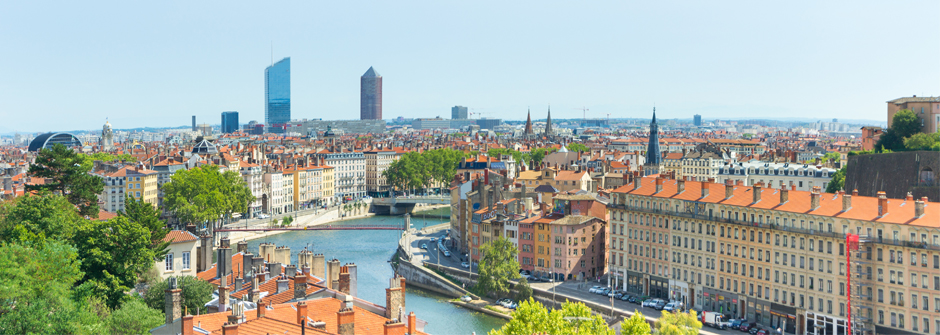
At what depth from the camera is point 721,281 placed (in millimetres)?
31188

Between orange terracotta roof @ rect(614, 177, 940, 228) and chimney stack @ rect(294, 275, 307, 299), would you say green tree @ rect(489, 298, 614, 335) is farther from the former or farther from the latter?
orange terracotta roof @ rect(614, 177, 940, 228)

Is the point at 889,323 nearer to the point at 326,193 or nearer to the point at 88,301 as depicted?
the point at 88,301

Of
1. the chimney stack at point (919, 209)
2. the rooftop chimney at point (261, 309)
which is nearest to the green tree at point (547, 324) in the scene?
the rooftop chimney at point (261, 309)

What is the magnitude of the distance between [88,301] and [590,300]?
17323 millimetres

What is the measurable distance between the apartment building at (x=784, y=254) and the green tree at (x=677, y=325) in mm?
4698

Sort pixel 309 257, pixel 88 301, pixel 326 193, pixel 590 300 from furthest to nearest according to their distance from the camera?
pixel 326 193
pixel 590 300
pixel 309 257
pixel 88 301

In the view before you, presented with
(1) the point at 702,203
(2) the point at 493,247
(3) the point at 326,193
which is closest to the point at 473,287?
(2) the point at 493,247

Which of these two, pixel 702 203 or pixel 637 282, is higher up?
pixel 702 203

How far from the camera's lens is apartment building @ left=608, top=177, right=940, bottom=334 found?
26000 millimetres

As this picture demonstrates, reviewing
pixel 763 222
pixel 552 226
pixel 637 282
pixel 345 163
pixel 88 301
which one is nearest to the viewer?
pixel 88 301

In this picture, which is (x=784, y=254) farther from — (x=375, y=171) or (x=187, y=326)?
(x=375, y=171)

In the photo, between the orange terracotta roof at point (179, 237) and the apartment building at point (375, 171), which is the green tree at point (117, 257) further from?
the apartment building at point (375, 171)

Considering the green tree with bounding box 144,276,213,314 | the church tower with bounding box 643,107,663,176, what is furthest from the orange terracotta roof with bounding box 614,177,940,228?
the church tower with bounding box 643,107,663,176

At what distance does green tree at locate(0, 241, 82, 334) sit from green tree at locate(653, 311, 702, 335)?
12.2 metres
